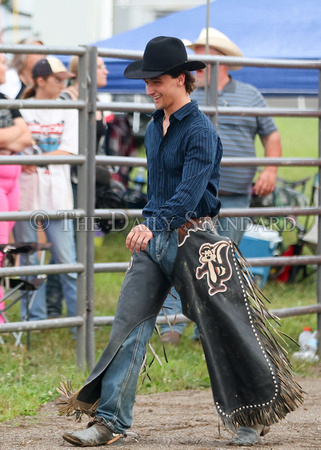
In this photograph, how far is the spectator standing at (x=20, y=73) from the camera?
716 centimetres

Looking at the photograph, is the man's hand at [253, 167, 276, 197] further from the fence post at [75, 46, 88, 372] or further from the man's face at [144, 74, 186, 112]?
the man's face at [144, 74, 186, 112]

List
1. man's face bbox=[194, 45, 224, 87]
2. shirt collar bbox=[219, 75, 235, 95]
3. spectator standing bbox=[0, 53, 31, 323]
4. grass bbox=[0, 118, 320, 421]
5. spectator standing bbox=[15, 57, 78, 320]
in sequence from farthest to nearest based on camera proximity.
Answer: shirt collar bbox=[219, 75, 235, 95] → spectator standing bbox=[15, 57, 78, 320] → man's face bbox=[194, 45, 224, 87] → spectator standing bbox=[0, 53, 31, 323] → grass bbox=[0, 118, 320, 421]

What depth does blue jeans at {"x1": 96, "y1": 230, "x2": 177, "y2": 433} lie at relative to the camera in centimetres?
363

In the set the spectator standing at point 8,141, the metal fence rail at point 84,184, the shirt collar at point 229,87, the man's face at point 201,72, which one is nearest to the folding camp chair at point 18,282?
the spectator standing at point 8,141

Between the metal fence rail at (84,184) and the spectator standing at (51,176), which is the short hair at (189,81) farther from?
the spectator standing at (51,176)

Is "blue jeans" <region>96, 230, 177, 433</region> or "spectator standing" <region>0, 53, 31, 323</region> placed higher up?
"spectator standing" <region>0, 53, 31, 323</region>

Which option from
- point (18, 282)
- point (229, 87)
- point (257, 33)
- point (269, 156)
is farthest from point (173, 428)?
point (257, 33)

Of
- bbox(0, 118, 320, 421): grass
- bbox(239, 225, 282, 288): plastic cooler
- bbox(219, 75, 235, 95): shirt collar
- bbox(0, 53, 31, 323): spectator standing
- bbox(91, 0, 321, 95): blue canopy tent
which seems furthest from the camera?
bbox(91, 0, 321, 95): blue canopy tent

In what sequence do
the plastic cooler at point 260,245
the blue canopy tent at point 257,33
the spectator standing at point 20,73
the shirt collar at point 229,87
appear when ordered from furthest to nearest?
the blue canopy tent at point 257,33 → the plastic cooler at point 260,245 → the spectator standing at point 20,73 → the shirt collar at point 229,87

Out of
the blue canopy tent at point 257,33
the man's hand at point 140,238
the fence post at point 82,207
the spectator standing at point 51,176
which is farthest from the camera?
the blue canopy tent at point 257,33

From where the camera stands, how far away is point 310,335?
244 inches

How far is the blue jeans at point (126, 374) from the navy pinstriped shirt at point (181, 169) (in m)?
0.12

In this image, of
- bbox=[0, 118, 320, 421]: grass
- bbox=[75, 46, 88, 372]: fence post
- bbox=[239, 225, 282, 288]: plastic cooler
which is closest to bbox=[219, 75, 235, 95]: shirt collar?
bbox=[75, 46, 88, 372]: fence post

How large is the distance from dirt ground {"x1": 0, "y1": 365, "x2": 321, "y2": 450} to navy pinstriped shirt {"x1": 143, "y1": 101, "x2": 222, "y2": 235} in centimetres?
104
